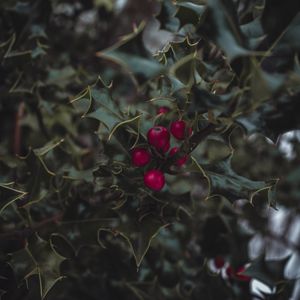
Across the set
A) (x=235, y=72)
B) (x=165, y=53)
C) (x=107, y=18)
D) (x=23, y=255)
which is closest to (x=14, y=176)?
(x=23, y=255)

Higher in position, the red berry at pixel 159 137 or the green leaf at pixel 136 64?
the green leaf at pixel 136 64

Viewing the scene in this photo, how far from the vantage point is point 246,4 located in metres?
1.08

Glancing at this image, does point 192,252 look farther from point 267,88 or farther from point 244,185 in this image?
point 267,88

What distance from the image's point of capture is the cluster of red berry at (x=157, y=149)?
74 centimetres

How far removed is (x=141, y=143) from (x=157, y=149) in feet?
0.09

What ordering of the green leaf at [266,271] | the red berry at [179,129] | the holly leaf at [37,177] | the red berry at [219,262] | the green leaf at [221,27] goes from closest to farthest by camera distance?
the green leaf at [221,27]
the red berry at [179,129]
the holly leaf at [37,177]
the green leaf at [266,271]
the red berry at [219,262]

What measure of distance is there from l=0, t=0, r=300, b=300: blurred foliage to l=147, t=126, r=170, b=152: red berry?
2 cm

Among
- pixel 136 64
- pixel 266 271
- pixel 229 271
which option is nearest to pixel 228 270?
pixel 229 271

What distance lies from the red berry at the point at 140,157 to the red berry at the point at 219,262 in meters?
0.50

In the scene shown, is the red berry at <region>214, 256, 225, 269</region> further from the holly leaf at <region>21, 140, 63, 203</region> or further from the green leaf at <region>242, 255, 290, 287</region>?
the holly leaf at <region>21, 140, 63, 203</region>

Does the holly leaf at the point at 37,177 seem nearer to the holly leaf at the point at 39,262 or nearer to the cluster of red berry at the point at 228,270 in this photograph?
the holly leaf at the point at 39,262

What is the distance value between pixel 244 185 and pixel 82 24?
4.25ft

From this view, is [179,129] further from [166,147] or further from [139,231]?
[139,231]

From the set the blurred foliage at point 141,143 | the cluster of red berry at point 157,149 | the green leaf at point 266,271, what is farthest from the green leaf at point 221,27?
the green leaf at point 266,271
